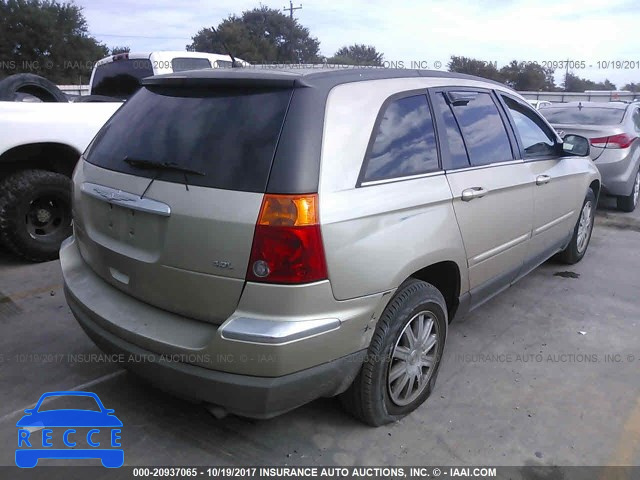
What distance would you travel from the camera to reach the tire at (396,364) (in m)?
2.63

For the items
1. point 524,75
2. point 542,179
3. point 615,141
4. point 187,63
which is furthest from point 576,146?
point 524,75

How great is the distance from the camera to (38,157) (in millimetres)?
5277

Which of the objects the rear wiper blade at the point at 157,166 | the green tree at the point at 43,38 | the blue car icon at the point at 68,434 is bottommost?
the blue car icon at the point at 68,434

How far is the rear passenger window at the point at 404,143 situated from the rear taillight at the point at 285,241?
42 cm

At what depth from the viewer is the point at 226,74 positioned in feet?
8.52

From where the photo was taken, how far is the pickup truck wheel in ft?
16.1

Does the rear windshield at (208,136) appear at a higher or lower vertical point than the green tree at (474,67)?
lower

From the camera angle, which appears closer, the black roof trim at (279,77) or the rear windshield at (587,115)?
the black roof trim at (279,77)

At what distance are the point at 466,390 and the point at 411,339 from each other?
654 mm

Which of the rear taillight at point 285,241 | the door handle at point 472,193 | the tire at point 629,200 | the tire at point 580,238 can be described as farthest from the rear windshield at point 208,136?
the tire at point 629,200

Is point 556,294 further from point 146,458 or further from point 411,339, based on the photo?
point 146,458

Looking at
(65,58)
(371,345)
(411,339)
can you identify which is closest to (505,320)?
A: (411,339)

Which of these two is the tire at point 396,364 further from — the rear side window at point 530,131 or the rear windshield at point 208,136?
the rear side window at point 530,131

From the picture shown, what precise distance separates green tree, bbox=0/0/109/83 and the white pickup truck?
106ft
